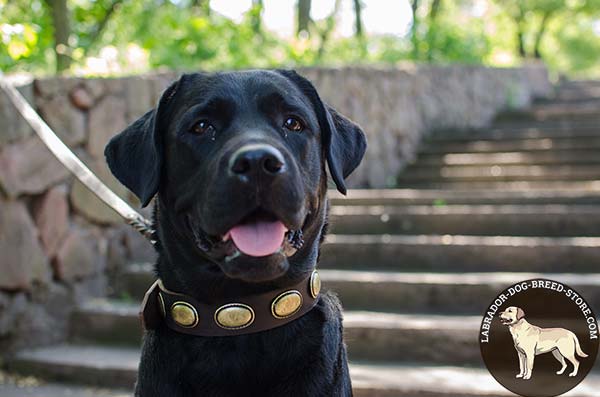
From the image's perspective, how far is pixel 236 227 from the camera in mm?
2449

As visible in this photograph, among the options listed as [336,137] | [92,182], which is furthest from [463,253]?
[336,137]

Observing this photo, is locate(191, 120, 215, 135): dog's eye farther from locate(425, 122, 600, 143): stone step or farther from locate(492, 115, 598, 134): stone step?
locate(492, 115, 598, 134): stone step

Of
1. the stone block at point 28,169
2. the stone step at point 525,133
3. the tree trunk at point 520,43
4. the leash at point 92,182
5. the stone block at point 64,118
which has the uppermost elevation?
the leash at point 92,182

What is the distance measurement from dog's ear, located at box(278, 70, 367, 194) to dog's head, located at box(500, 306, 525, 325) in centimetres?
146

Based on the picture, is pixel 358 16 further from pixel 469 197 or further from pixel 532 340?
pixel 532 340

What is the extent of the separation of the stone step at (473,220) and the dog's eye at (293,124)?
3.92 meters

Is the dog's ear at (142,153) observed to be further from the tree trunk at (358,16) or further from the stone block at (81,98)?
the tree trunk at (358,16)

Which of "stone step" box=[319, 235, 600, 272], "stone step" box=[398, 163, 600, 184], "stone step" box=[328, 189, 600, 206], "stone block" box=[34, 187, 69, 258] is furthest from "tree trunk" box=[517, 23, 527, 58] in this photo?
"stone block" box=[34, 187, 69, 258]

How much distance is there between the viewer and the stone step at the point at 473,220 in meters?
6.55

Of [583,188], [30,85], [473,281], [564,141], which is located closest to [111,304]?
[30,85]

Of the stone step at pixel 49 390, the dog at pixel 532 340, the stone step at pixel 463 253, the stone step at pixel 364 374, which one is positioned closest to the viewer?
the dog at pixel 532 340

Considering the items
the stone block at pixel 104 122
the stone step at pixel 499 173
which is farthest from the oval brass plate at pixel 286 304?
the stone step at pixel 499 173

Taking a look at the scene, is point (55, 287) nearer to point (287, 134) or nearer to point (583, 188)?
point (287, 134)

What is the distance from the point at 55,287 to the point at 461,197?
361cm
